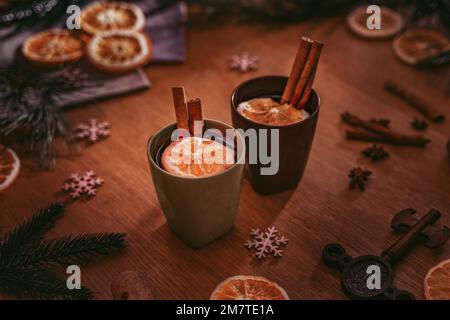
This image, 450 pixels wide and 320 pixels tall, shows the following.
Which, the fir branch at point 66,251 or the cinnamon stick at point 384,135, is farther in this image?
the cinnamon stick at point 384,135

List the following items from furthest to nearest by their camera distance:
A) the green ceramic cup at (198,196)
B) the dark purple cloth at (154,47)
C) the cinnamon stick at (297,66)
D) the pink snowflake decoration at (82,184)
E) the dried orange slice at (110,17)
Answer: the dried orange slice at (110,17), the dark purple cloth at (154,47), the pink snowflake decoration at (82,184), the cinnamon stick at (297,66), the green ceramic cup at (198,196)

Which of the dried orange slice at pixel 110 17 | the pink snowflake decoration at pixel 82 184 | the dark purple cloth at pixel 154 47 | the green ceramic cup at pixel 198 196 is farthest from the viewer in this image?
the dried orange slice at pixel 110 17

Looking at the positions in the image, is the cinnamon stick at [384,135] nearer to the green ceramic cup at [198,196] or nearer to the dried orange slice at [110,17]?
the green ceramic cup at [198,196]

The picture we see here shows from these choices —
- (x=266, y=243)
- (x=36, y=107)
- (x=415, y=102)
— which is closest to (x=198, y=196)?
(x=266, y=243)

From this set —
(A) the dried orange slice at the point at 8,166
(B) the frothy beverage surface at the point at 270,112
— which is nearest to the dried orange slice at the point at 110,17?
(A) the dried orange slice at the point at 8,166

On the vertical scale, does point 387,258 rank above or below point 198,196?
below

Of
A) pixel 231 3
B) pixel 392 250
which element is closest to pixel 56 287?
pixel 392 250

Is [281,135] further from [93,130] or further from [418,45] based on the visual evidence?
[418,45]
